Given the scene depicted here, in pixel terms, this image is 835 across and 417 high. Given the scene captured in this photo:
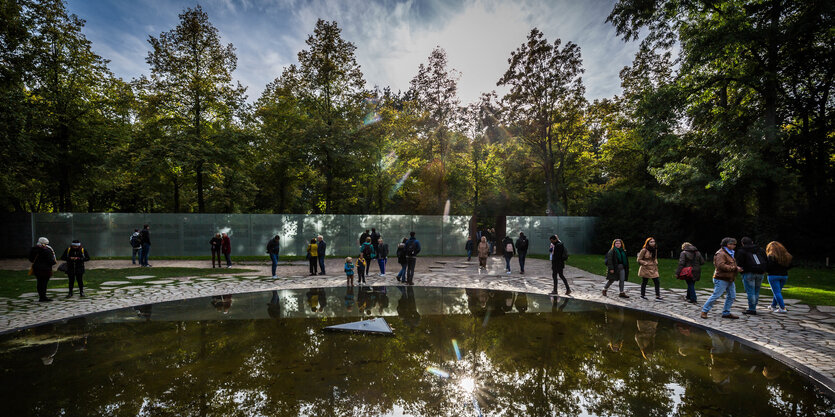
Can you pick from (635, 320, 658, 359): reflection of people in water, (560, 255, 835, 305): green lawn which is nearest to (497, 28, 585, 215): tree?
(560, 255, 835, 305): green lawn

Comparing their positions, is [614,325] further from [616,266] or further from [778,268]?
[778,268]

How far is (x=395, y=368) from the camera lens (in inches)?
206

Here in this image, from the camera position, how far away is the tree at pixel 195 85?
2234cm

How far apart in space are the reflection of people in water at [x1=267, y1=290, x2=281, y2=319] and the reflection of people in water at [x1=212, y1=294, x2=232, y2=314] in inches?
38.6

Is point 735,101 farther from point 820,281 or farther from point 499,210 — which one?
point 499,210

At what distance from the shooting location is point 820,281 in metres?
13.0

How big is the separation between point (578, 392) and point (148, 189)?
33833 millimetres

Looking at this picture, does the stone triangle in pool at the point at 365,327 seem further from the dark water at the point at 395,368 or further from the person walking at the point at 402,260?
the person walking at the point at 402,260

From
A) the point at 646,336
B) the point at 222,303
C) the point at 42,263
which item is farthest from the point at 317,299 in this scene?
the point at 646,336

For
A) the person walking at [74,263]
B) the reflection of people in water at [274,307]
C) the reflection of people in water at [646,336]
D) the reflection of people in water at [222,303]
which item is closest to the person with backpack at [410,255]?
the reflection of people in water at [274,307]

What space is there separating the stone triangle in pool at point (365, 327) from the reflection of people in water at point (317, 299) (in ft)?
5.76

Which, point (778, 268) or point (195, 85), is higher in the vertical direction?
point (195, 85)

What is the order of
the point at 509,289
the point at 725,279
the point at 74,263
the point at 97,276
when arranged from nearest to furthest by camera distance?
the point at 725,279
the point at 74,263
the point at 509,289
the point at 97,276

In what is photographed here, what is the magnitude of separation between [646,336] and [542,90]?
2473cm
